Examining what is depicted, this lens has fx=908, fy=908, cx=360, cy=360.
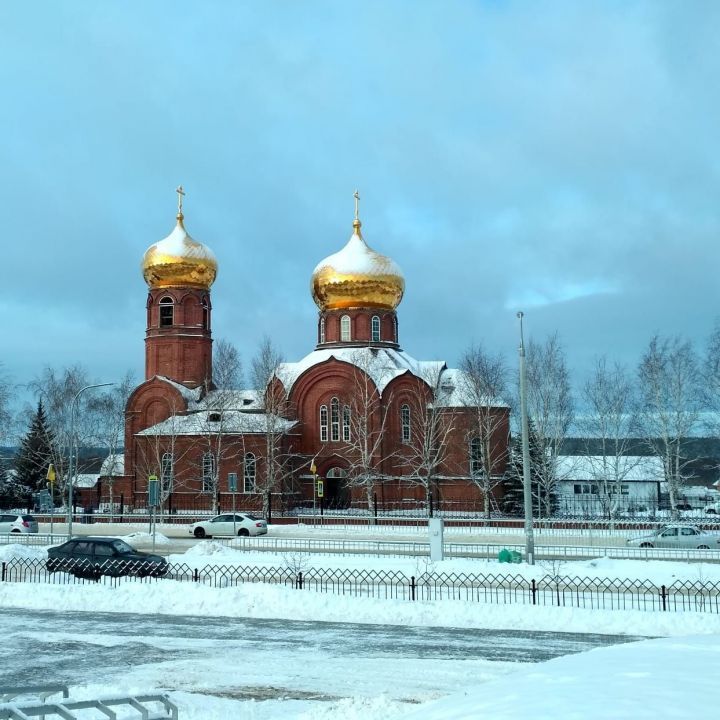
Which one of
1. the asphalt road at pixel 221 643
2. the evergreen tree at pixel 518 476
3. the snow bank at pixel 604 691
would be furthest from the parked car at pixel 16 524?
the snow bank at pixel 604 691

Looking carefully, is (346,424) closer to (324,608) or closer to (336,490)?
(336,490)

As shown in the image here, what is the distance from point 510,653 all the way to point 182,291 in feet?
133

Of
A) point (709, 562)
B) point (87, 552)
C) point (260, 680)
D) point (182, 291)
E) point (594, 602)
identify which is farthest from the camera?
point (182, 291)

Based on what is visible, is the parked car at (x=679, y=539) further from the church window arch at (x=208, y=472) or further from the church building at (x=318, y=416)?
the church window arch at (x=208, y=472)

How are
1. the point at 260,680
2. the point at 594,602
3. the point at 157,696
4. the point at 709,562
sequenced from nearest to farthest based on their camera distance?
the point at 157,696
the point at 260,680
the point at 594,602
the point at 709,562

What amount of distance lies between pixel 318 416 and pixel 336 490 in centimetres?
403

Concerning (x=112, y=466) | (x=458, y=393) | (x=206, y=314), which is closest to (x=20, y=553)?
(x=112, y=466)

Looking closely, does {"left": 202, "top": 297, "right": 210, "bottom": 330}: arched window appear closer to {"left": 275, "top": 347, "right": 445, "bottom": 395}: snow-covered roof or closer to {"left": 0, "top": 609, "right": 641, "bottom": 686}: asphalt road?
{"left": 275, "top": 347, "right": 445, "bottom": 395}: snow-covered roof

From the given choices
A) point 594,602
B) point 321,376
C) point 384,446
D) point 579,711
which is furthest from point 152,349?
point 579,711

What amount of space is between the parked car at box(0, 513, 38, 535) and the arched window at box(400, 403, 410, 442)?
18.8m

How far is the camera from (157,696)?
8523 mm

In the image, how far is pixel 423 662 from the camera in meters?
12.7

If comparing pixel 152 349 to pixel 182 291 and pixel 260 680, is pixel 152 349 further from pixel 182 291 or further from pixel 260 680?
pixel 260 680

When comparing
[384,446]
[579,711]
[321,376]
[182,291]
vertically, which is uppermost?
[182,291]
